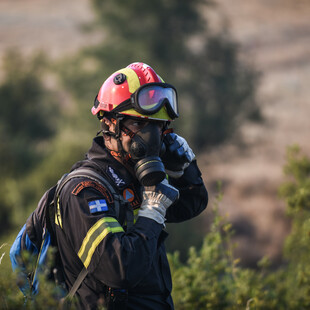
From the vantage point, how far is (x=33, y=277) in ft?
10.1

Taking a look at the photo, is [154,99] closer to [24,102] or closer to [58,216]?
[58,216]

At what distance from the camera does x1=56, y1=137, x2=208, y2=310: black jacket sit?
107 inches

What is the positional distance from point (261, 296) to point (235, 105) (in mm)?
27387

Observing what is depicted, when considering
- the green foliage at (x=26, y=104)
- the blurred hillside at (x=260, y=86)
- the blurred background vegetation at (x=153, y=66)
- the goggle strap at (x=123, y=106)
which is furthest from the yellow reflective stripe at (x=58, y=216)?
the green foliage at (x=26, y=104)

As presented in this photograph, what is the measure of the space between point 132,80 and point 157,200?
0.88 metres

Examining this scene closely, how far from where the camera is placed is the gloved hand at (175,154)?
3444 millimetres

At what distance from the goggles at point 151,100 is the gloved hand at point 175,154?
0.65ft

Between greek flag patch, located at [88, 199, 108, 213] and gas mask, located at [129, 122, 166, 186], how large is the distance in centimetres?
32

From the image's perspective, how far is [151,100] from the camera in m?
3.25

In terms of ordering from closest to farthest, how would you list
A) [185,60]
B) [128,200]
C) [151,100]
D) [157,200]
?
[157,200], [128,200], [151,100], [185,60]

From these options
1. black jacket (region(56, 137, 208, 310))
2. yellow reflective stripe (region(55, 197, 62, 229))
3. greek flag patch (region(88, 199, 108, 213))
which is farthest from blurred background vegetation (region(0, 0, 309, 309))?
greek flag patch (region(88, 199, 108, 213))

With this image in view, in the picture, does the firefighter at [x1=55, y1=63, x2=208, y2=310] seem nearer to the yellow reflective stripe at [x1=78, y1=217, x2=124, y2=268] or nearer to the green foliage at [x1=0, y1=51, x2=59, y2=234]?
the yellow reflective stripe at [x1=78, y1=217, x2=124, y2=268]

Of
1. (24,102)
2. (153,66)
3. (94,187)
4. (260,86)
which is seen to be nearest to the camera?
(94,187)

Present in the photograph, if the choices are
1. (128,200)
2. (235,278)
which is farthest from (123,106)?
(235,278)
